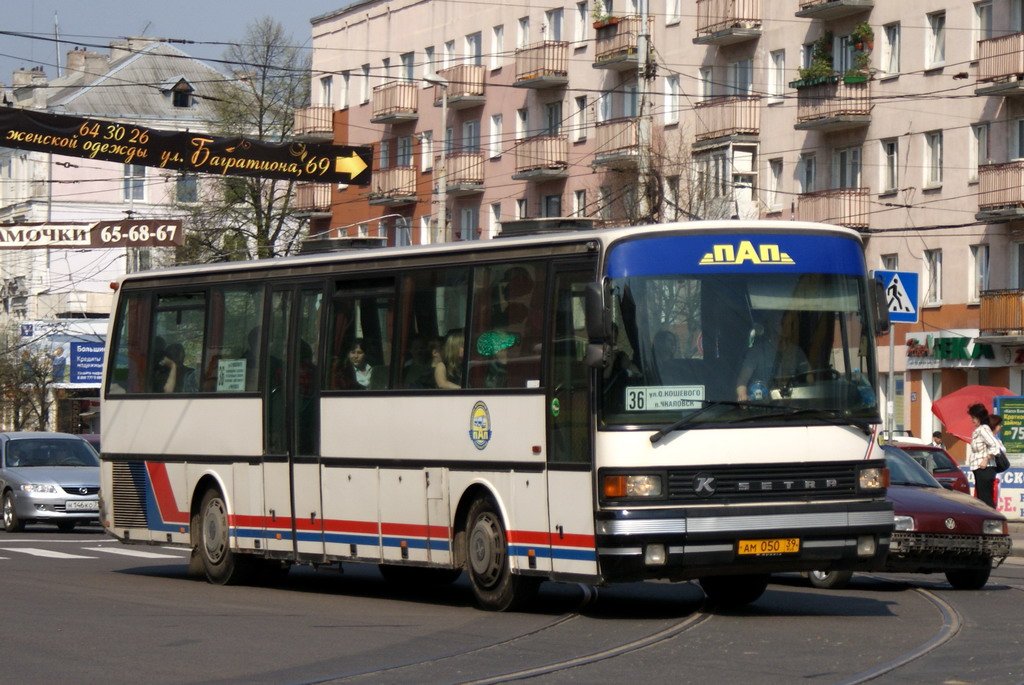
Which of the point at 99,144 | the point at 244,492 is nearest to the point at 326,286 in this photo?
the point at 244,492

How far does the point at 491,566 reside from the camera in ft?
52.0

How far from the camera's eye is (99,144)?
93.3 ft

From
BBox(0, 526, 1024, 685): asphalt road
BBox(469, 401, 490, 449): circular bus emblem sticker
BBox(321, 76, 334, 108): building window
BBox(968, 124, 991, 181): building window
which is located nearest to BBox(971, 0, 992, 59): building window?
BBox(968, 124, 991, 181): building window

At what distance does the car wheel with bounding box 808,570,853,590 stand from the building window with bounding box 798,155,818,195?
37740mm

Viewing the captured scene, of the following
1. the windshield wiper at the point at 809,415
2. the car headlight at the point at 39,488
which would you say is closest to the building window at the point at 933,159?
the car headlight at the point at 39,488

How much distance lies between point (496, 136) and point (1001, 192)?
23.7m

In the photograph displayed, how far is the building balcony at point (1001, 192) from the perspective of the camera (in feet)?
155

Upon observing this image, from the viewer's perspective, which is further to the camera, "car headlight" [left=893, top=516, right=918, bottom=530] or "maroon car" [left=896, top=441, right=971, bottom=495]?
"maroon car" [left=896, top=441, right=971, bottom=495]

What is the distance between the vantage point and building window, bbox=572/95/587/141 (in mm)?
63781

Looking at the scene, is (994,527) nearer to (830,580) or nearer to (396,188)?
(830,580)

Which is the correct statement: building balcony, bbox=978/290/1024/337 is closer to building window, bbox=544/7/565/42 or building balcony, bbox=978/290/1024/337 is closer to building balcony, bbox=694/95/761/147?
building balcony, bbox=694/95/761/147

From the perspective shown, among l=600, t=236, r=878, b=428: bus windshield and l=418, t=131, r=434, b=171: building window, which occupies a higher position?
l=418, t=131, r=434, b=171: building window

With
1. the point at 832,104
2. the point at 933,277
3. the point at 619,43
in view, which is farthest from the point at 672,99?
the point at 933,277

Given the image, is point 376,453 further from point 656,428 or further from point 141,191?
Answer: point 141,191
